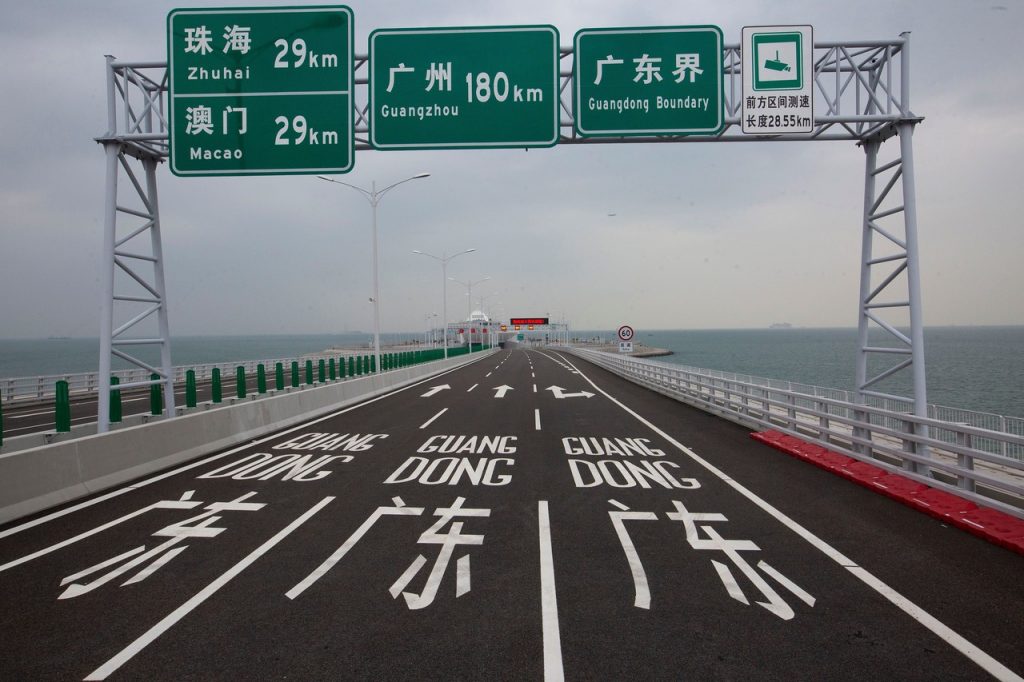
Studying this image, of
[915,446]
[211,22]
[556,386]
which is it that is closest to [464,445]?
[915,446]

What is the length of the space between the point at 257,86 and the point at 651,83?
7.16 metres

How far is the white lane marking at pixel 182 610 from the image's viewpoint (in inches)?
160

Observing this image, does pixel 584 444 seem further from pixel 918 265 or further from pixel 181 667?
pixel 181 667

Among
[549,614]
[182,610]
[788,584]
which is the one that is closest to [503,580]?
[549,614]

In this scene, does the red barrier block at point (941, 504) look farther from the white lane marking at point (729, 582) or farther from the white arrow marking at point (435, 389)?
the white arrow marking at point (435, 389)

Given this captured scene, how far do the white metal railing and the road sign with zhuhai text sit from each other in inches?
→ 195

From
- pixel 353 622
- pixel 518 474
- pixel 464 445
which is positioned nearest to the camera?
pixel 353 622

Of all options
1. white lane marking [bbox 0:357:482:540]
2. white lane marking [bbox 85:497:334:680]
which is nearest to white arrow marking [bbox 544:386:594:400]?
white lane marking [bbox 0:357:482:540]

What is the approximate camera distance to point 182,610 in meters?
4.91

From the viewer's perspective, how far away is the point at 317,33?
11352mm

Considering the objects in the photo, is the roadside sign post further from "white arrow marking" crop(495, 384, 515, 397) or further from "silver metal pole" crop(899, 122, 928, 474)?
"silver metal pole" crop(899, 122, 928, 474)

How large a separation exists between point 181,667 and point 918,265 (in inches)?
442


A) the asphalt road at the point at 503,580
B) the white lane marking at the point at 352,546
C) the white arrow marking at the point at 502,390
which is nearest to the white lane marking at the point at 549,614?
the asphalt road at the point at 503,580

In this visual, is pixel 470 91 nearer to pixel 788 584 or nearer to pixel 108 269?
pixel 108 269
